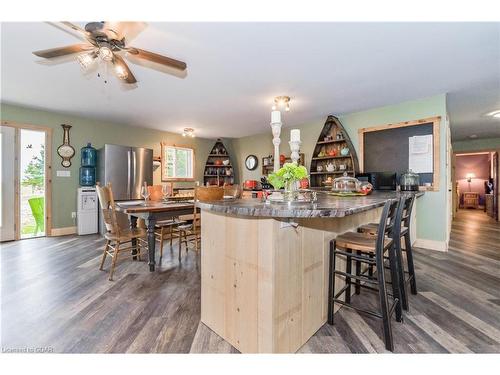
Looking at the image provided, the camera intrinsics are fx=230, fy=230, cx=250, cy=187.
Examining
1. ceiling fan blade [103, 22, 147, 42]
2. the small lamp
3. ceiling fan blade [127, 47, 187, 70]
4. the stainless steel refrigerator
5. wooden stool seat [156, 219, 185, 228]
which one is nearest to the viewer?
ceiling fan blade [103, 22, 147, 42]

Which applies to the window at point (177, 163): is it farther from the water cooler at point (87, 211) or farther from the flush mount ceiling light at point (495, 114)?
the flush mount ceiling light at point (495, 114)

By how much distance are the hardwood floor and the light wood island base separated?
0.16 m

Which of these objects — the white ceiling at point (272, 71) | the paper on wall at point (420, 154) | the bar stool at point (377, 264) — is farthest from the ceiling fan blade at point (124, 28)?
the paper on wall at point (420, 154)

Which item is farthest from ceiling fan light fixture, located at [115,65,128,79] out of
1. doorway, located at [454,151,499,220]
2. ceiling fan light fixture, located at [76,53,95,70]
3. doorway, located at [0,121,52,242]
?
doorway, located at [454,151,499,220]

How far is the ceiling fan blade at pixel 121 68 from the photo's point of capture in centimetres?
211

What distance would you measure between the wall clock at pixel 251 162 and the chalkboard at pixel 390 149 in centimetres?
301

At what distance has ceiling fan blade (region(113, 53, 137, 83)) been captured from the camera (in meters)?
2.11

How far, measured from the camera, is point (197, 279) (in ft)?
8.47

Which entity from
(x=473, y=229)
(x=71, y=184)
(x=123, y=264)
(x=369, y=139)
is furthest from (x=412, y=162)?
(x=71, y=184)

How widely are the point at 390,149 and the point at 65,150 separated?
6.29 metres

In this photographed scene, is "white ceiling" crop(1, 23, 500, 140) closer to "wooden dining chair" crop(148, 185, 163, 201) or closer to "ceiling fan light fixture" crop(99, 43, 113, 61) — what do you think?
"ceiling fan light fixture" crop(99, 43, 113, 61)

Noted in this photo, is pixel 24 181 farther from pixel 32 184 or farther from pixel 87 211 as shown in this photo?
pixel 87 211

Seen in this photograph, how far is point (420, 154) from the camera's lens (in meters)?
3.84
